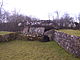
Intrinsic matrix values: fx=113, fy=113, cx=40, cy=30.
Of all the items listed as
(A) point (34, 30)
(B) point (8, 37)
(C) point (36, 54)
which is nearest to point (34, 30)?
(A) point (34, 30)

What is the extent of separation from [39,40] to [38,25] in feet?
3.86

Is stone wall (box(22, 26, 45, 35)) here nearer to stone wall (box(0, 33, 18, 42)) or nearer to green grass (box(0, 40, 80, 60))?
stone wall (box(0, 33, 18, 42))

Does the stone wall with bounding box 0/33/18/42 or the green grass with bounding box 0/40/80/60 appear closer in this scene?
the green grass with bounding box 0/40/80/60

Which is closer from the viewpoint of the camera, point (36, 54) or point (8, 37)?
point (36, 54)

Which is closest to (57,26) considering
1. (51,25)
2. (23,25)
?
(51,25)

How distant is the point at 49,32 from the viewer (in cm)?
670

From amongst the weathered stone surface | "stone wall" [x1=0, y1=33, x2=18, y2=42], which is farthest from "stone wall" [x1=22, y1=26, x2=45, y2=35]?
"stone wall" [x1=0, y1=33, x2=18, y2=42]

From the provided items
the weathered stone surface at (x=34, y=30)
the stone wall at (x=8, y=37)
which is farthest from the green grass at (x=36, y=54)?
the weathered stone surface at (x=34, y=30)

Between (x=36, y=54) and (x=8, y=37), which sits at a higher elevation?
(x=8, y=37)

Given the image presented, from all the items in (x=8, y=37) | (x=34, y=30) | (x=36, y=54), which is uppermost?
(x=34, y=30)

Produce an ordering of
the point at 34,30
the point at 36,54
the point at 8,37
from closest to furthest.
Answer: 1. the point at 36,54
2. the point at 8,37
3. the point at 34,30

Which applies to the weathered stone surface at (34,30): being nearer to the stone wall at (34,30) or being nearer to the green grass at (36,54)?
the stone wall at (34,30)

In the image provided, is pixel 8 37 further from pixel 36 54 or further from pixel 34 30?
pixel 36 54

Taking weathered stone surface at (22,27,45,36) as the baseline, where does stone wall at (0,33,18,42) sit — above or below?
below
